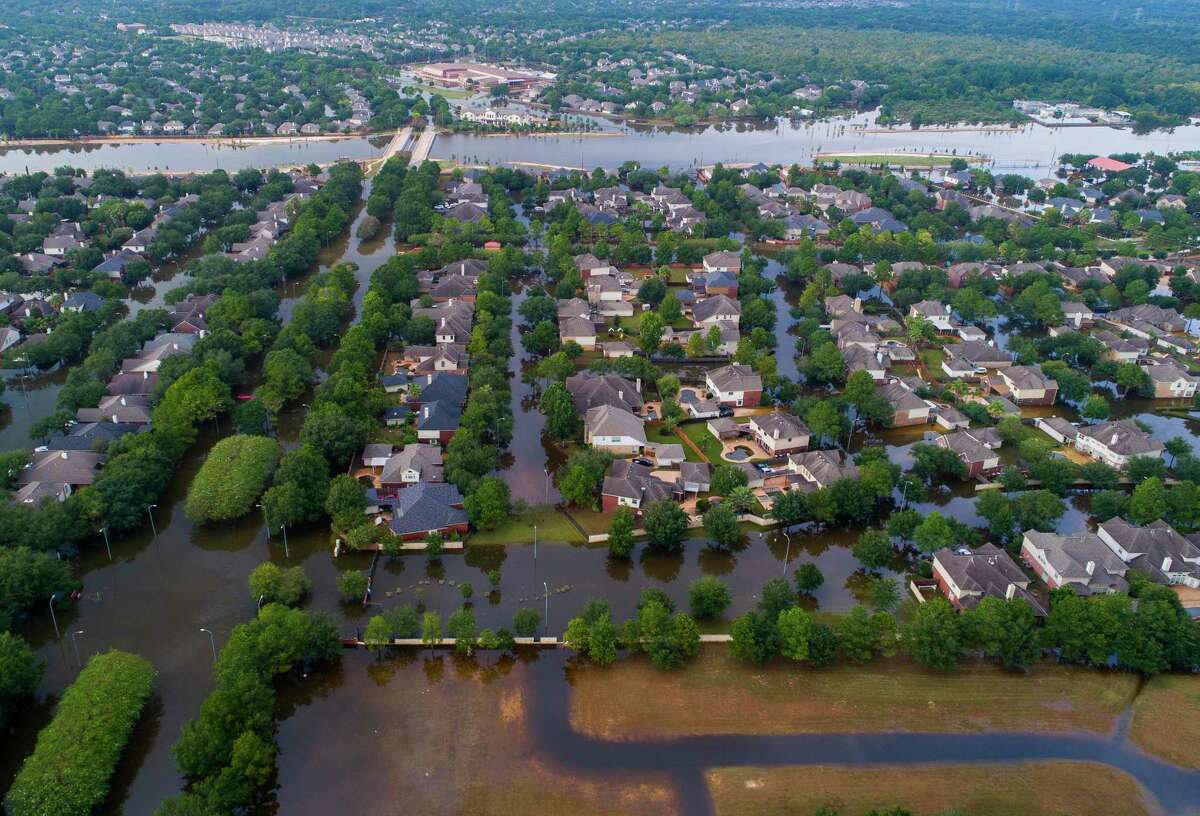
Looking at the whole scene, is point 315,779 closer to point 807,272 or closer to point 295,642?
point 295,642

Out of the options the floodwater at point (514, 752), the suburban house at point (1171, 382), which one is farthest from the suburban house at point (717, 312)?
the floodwater at point (514, 752)

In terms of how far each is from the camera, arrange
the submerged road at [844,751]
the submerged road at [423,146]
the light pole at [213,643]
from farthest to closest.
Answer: the submerged road at [423,146] → the light pole at [213,643] → the submerged road at [844,751]

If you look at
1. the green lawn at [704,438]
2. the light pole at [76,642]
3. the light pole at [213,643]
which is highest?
the green lawn at [704,438]

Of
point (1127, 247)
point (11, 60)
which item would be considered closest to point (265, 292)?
point (1127, 247)

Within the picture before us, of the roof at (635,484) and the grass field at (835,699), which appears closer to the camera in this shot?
the grass field at (835,699)

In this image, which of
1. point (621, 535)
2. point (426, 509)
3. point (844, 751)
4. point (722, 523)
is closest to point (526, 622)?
point (621, 535)

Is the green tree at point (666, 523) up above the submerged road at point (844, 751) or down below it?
above

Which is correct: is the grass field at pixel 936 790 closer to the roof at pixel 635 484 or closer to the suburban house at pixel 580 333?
the roof at pixel 635 484

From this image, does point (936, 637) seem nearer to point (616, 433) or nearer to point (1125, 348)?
point (616, 433)

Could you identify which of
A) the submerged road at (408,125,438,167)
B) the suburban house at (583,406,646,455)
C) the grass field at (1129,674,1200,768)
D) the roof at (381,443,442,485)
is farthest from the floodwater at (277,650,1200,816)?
the submerged road at (408,125,438,167)
